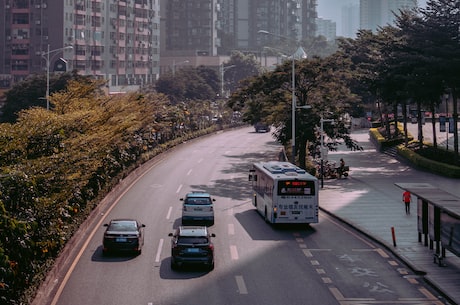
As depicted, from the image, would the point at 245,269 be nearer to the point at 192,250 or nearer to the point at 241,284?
the point at 192,250

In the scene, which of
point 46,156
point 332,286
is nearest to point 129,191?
point 46,156

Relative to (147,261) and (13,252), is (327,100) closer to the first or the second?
(147,261)

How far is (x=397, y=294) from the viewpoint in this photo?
96.9 ft

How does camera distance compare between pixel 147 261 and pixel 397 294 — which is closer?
pixel 397 294

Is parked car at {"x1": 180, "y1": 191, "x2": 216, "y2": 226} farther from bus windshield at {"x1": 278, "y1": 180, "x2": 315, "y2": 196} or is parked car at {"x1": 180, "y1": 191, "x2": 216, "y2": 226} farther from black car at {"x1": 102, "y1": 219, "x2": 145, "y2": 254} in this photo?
black car at {"x1": 102, "y1": 219, "x2": 145, "y2": 254}

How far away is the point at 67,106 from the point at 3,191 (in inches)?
1222

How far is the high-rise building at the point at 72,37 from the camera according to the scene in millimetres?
142250

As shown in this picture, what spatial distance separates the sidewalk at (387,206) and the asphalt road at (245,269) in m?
1.00

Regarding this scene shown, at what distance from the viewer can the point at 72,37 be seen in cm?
14375

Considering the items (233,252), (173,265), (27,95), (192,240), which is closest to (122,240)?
(173,265)

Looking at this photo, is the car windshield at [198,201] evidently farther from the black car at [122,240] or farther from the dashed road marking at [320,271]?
the dashed road marking at [320,271]

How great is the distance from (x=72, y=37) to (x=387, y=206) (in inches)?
4075

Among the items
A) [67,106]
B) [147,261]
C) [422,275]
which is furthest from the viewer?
[67,106]

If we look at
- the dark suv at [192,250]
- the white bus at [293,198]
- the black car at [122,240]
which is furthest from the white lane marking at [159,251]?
the white bus at [293,198]
